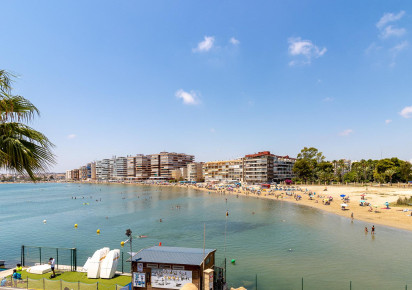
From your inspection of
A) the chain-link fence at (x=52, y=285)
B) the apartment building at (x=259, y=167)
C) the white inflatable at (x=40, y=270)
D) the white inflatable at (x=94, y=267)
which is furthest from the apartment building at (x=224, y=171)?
the chain-link fence at (x=52, y=285)

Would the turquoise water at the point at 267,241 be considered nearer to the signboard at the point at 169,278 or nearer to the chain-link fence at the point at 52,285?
the signboard at the point at 169,278

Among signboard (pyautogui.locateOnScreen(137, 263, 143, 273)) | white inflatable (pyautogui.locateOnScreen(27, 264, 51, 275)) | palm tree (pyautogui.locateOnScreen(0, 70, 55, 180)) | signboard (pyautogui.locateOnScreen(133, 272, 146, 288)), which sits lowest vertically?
white inflatable (pyautogui.locateOnScreen(27, 264, 51, 275))

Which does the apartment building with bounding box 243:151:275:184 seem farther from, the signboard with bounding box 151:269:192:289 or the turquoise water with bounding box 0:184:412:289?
the signboard with bounding box 151:269:192:289

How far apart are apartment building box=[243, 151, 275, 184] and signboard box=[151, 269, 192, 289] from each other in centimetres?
Result: 13436

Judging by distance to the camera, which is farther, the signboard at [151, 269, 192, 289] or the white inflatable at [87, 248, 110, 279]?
the white inflatable at [87, 248, 110, 279]

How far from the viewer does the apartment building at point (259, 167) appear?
14675 cm

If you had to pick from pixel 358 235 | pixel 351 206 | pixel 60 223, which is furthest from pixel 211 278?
pixel 351 206

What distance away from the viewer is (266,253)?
32.5 meters

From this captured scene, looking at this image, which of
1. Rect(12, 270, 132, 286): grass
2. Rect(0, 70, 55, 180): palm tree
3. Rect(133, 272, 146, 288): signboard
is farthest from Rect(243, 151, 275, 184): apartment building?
Rect(0, 70, 55, 180): palm tree

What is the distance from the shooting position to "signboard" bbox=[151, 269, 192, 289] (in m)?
16.1

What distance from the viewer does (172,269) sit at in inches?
648

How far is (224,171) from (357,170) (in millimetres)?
76881

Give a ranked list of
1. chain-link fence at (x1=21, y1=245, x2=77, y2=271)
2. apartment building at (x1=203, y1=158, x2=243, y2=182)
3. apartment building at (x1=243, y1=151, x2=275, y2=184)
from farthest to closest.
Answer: apartment building at (x1=203, y1=158, x2=243, y2=182) < apartment building at (x1=243, y1=151, x2=275, y2=184) < chain-link fence at (x1=21, y1=245, x2=77, y2=271)

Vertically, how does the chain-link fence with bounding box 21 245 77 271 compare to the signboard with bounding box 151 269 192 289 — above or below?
below
